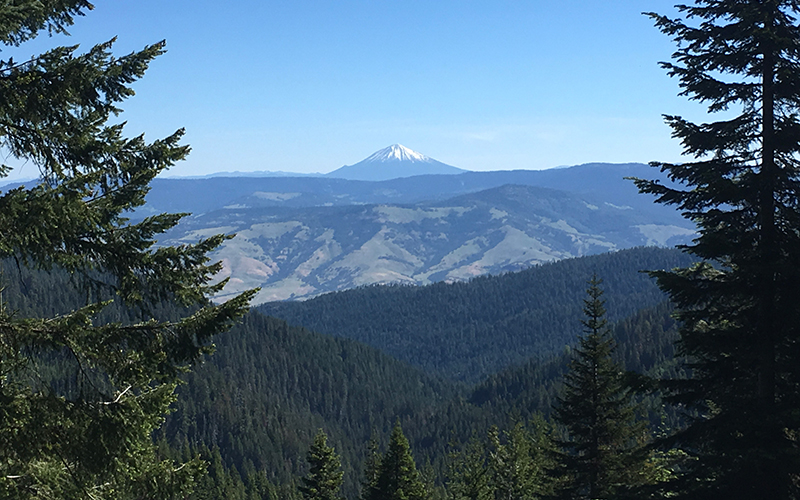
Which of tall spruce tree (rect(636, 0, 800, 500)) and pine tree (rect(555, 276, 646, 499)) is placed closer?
tall spruce tree (rect(636, 0, 800, 500))

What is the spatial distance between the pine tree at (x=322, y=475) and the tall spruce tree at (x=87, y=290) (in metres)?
26.1

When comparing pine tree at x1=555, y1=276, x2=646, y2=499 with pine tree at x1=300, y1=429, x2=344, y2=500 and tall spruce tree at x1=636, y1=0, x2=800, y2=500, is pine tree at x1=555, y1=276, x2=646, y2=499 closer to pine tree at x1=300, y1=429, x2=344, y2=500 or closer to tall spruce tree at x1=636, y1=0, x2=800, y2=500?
tall spruce tree at x1=636, y1=0, x2=800, y2=500

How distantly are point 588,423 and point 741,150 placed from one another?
1427 centimetres

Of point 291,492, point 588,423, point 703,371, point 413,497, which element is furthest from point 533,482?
point 291,492

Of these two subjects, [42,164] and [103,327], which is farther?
[42,164]

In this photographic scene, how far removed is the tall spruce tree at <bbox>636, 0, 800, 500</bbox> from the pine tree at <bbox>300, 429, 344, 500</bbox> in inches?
919

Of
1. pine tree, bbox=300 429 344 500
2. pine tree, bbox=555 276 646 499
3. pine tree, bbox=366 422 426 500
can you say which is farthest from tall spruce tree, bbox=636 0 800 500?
pine tree, bbox=300 429 344 500

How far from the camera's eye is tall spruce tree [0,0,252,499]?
7562 millimetres

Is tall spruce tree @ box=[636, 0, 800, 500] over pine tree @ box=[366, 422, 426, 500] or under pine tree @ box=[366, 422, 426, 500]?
over

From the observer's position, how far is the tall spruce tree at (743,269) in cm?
1280

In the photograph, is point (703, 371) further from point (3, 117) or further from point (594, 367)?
point (3, 117)

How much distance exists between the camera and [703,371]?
47.6ft

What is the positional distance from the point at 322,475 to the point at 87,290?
91.8 feet

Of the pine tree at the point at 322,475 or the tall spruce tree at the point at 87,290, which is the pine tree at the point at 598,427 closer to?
the pine tree at the point at 322,475
